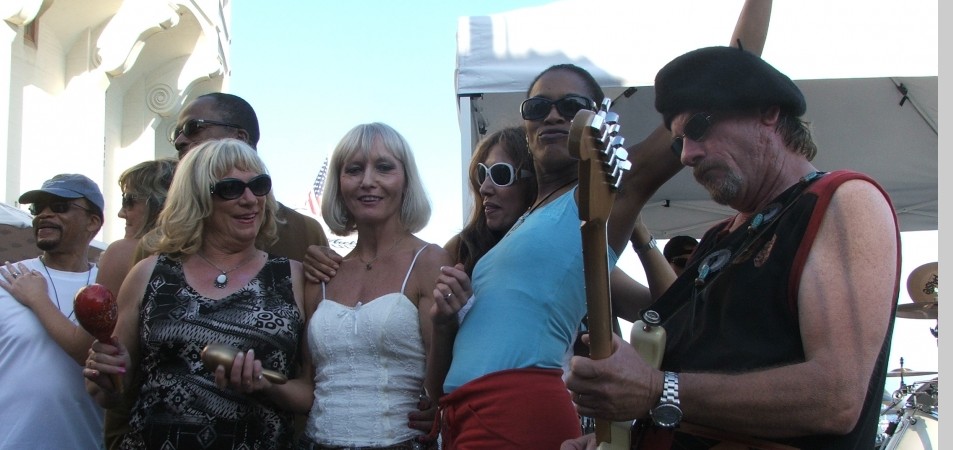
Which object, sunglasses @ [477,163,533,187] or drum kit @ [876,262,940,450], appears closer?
sunglasses @ [477,163,533,187]

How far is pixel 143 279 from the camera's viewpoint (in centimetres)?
267

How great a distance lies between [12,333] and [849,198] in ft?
9.64

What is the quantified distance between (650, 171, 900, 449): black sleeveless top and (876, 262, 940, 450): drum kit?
176 inches

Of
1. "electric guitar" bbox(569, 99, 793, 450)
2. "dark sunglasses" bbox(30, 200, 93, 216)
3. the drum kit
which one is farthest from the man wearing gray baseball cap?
the drum kit

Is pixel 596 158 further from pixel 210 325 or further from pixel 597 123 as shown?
pixel 210 325

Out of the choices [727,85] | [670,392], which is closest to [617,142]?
[727,85]

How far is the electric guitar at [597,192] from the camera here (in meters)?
1.50

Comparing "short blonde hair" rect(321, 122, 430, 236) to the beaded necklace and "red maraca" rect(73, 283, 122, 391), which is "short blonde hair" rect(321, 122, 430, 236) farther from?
the beaded necklace

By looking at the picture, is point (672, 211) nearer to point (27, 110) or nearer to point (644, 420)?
point (644, 420)

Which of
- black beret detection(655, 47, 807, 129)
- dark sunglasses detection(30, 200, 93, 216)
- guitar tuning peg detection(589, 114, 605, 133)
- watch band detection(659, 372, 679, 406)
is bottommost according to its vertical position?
watch band detection(659, 372, 679, 406)

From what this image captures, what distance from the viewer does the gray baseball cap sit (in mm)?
3717

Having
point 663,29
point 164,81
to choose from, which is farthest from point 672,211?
point 164,81

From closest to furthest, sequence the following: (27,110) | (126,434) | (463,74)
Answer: (126,434), (463,74), (27,110)

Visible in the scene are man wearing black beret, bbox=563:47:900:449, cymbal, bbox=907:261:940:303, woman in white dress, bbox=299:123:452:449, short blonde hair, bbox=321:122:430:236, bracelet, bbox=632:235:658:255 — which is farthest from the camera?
cymbal, bbox=907:261:940:303
